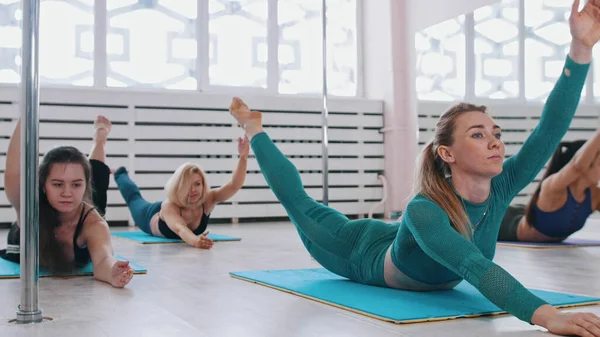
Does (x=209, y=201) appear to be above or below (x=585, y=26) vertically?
below

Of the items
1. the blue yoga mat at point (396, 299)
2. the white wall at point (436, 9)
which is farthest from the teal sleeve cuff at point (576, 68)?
the white wall at point (436, 9)

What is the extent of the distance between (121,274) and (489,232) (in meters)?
1.25

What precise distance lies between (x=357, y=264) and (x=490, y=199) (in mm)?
515

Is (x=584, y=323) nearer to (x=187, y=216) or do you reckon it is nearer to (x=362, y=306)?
(x=362, y=306)

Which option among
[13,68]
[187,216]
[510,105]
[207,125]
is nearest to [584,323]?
[187,216]

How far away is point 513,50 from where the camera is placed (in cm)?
536

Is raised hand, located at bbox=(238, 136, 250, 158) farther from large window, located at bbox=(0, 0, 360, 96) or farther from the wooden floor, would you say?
large window, located at bbox=(0, 0, 360, 96)

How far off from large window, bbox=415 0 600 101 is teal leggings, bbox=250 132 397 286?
2960 mm

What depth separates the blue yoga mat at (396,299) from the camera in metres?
1.82

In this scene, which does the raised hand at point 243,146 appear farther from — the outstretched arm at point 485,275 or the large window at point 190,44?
the large window at point 190,44

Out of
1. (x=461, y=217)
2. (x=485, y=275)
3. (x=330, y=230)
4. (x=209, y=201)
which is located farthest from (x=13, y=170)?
(x=209, y=201)

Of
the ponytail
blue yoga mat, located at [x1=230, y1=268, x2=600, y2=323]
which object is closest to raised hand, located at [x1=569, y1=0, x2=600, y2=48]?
the ponytail

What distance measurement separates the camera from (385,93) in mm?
7598

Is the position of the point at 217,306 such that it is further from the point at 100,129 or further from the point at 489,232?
the point at 100,129
